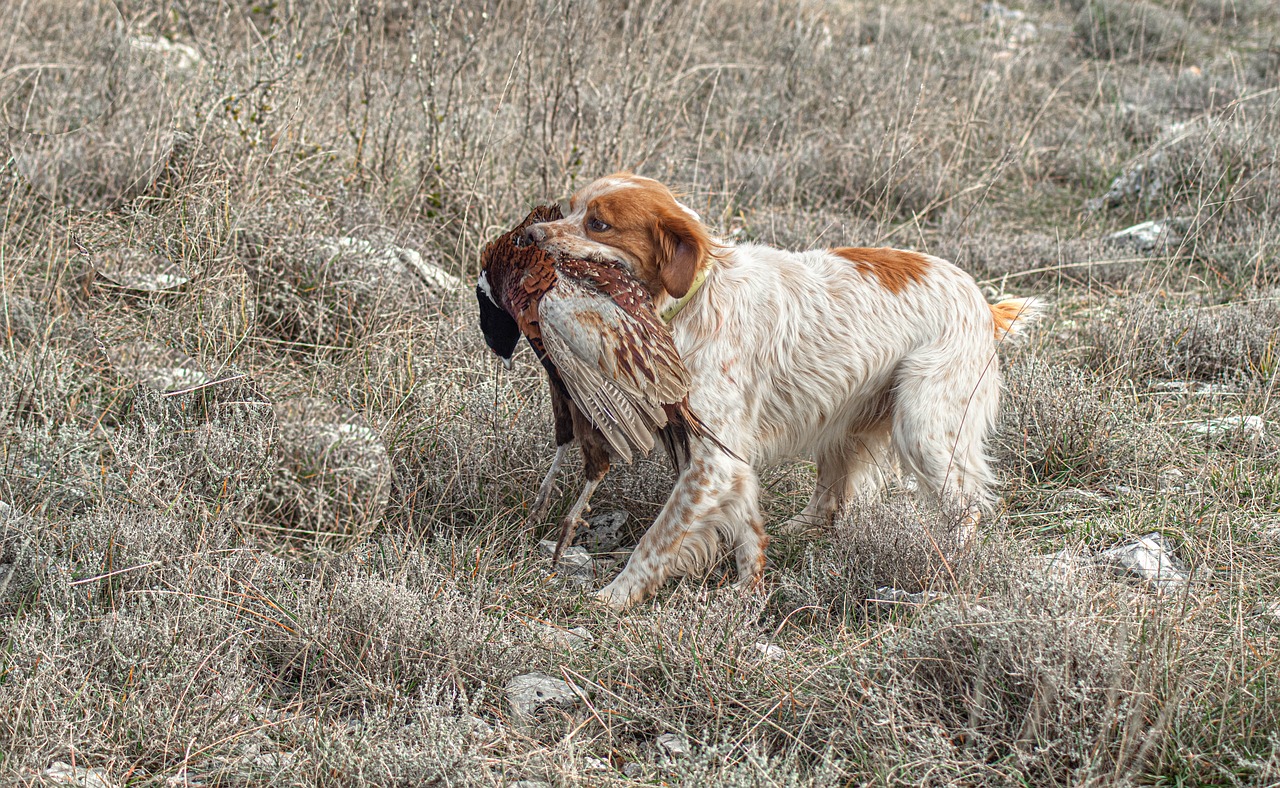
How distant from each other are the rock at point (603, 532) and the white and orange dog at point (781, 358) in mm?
352

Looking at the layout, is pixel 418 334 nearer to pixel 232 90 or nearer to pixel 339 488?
pixel 339 488

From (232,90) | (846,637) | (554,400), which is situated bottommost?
(846,637)

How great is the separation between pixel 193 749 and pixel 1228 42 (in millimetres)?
9062

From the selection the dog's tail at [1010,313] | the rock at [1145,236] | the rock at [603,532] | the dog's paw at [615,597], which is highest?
the dog's tail at [1010,313]

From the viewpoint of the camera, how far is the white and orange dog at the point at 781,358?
2.87m

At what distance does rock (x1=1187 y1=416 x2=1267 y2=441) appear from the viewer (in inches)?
141

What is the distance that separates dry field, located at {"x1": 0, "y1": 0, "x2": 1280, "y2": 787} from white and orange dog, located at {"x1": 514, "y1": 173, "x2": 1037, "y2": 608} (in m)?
0.17

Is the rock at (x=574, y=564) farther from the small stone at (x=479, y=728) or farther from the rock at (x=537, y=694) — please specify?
the small stone at (x=479, y=728)

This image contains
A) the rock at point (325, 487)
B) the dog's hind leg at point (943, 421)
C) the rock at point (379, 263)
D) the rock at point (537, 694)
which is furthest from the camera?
the rock at point (379, 263)

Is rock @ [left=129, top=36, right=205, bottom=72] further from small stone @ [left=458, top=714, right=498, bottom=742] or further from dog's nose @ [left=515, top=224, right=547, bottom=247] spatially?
small stone @ [left=458, top=714, right=498, bottom=742]

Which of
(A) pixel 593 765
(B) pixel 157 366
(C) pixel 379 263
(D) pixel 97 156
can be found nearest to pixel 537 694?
(A) pixel 593 765

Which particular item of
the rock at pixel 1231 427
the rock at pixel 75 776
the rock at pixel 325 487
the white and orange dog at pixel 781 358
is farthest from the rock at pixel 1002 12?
the rock at pixel 75 776

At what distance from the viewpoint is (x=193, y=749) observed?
2281mm

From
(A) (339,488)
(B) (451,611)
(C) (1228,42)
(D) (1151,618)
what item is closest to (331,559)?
(A) (339,488)
